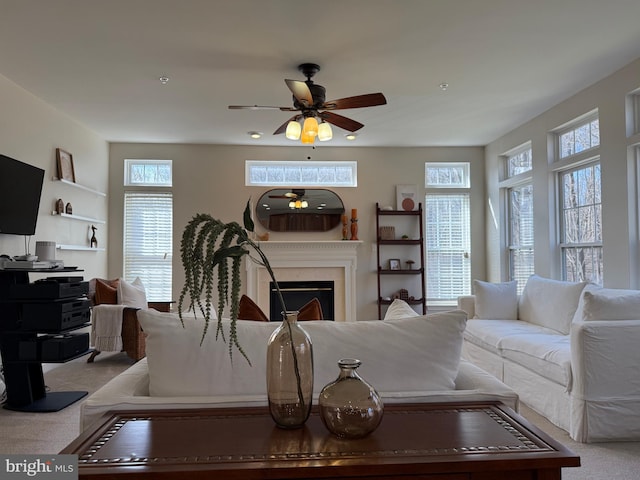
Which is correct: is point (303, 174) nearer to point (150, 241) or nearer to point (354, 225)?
point (354, 225)

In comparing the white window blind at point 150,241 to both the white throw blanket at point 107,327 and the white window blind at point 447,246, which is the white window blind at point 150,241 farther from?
the white window blind at point 447,246

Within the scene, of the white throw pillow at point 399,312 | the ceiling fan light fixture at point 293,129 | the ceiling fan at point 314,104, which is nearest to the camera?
the white throw pillow at point 399,312

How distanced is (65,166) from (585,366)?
5.33 metres

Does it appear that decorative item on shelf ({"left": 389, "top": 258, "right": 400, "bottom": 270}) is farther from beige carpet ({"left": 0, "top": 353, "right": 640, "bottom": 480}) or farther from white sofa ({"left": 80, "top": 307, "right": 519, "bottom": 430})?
white sofa ({"left": 80, "top": 307, "right": 519, "bottom": 430})

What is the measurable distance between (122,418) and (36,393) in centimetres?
299

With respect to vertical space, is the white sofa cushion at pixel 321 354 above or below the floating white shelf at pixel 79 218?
below

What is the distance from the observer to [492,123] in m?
5.91

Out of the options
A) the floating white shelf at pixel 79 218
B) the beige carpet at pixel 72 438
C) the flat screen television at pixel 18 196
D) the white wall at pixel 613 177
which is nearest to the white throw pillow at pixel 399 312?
the beige carpet at pixel 72 438

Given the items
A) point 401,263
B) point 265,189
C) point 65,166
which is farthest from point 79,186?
point 401,263

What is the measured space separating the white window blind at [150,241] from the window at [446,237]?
12.4 feet

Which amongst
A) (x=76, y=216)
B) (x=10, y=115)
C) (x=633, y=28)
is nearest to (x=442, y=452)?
(x=633, y=28)

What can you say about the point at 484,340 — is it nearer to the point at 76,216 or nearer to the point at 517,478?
the point at 517,478

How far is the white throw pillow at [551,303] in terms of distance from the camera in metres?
4.10

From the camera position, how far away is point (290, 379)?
129 centimetres
